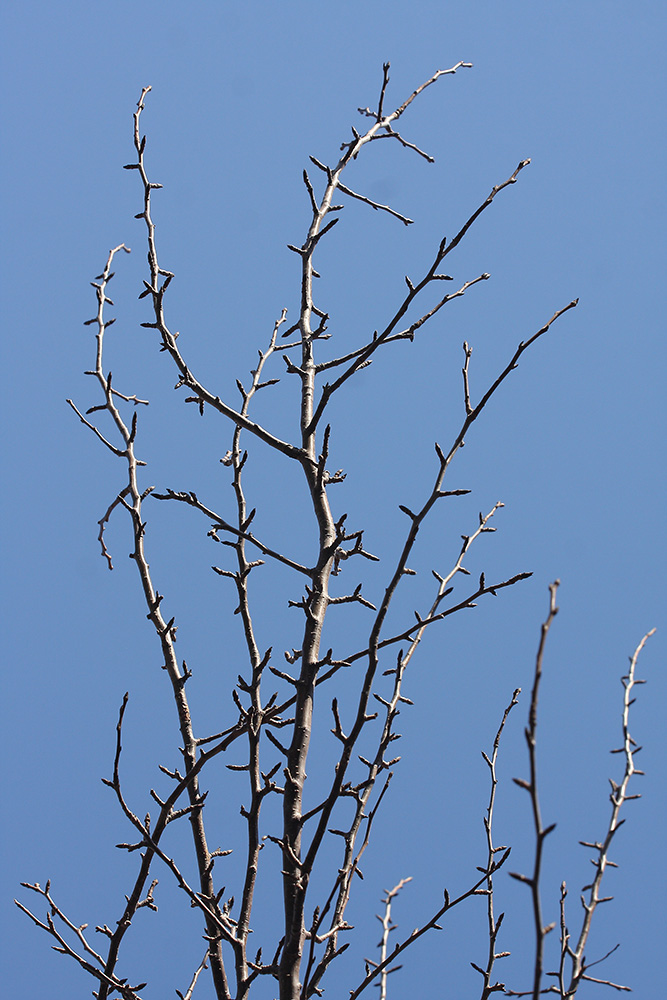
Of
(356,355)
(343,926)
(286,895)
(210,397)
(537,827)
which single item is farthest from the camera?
(356,355)

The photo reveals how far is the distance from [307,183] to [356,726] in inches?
65.3

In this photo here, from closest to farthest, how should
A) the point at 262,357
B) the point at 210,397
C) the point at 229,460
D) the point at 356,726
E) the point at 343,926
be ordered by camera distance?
the point at 356,726, the point at 343,926, the point at 210,397, the point at 229,460, the point at 262,357

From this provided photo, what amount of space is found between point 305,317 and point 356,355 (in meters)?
0.29

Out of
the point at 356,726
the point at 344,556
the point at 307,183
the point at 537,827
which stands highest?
the point at 307,183

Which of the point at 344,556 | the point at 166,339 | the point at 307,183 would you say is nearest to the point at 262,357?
the point at 307,183

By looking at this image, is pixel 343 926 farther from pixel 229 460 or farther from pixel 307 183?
pixel 307 183

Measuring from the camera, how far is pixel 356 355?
234 cm

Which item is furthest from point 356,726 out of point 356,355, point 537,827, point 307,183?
point 307,183

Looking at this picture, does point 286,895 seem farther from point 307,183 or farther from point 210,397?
point 307,183

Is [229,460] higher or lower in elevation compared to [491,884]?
higher

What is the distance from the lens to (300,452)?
2211 mm

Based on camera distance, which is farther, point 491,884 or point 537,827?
point 491,884

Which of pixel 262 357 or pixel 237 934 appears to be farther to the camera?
pixel 262 357

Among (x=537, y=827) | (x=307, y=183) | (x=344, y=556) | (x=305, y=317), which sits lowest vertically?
(x=537, y=827)
